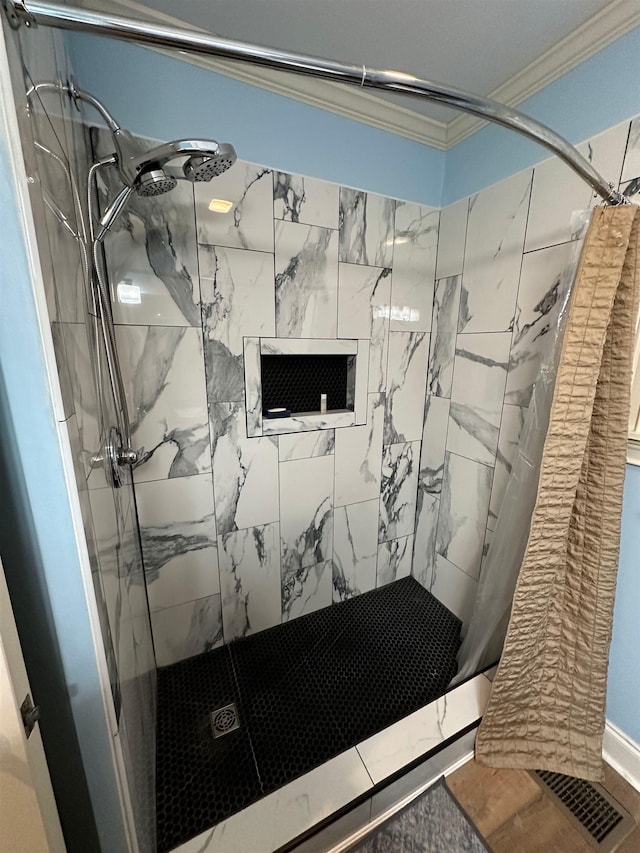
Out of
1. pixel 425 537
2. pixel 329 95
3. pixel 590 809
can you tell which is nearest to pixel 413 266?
pixel 329 95

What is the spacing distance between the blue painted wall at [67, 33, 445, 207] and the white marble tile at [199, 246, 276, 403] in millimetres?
363

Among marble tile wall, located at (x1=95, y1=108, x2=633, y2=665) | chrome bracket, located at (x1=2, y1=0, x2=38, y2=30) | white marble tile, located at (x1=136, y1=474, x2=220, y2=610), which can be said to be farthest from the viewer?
white marble tile, located at (x1=136, y1=474, x2=220, y2=610)

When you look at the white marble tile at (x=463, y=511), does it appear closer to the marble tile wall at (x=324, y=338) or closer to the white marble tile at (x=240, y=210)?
the marble tile wall at (x=324, y=338)

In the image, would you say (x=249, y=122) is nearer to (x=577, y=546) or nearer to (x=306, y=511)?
(x=306, y=511)

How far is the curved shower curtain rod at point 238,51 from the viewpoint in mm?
437

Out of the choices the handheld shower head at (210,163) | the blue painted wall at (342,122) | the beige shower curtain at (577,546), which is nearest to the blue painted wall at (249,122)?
the blue painted wall at (342,122)

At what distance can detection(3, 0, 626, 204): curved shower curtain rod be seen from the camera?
0.44 m

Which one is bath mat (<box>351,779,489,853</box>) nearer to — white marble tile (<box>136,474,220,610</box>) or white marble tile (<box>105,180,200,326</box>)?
white marble tile (<box>136,474,220,610</box>)

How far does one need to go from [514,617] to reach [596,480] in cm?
48

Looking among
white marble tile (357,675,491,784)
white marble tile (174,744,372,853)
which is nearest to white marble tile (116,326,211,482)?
white marble tile (174,744,372,853)

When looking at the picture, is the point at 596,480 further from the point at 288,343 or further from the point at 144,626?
the point at 144,626

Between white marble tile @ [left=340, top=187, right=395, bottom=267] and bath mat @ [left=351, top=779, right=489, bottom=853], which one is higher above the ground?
white marble tile @ [left=340, top=187, right=395, bottom=267]

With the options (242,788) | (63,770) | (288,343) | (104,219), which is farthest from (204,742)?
(104,219)

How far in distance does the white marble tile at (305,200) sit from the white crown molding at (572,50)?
0.69 metres
